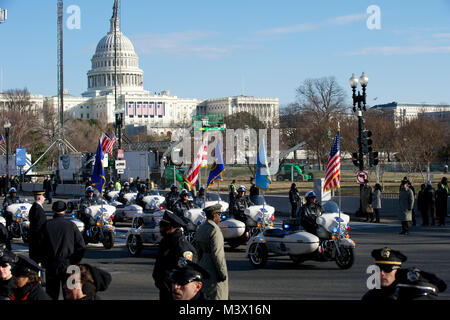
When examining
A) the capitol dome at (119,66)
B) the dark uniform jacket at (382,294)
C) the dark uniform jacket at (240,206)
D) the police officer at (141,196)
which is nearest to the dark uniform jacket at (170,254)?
the dark uniform jacket at (382,294)

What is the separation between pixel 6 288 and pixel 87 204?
39.8ft

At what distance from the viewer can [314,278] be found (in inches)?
491

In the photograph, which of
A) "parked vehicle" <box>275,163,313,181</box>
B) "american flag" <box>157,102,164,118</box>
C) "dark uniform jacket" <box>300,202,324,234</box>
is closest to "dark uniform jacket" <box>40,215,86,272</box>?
"dark uniform jacket" <box>300,202,324,234</box>

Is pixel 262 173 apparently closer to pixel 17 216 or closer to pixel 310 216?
pixel 310 216

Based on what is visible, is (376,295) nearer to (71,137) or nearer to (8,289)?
(8,289)

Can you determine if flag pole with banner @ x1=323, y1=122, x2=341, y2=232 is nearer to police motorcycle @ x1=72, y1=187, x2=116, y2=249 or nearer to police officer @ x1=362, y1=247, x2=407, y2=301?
police motorcycle @ x1=72, y1=187, x2=116, y2=249

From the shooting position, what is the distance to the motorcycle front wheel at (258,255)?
1388 cm

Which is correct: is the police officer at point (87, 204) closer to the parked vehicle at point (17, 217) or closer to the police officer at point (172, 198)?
the police officer at point (172, 198)

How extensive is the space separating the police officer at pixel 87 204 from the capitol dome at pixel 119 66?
15247 cm

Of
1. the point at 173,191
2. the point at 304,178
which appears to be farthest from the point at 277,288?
the point at 304,178

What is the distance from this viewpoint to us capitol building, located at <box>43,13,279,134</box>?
170m

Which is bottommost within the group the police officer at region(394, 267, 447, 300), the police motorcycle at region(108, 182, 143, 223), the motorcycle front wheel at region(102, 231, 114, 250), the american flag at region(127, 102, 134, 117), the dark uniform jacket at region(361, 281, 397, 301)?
the motorcycle front wheel at region(102, 231, 114, 250)

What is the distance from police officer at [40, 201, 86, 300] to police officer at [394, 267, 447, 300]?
191 inches
